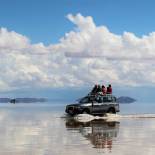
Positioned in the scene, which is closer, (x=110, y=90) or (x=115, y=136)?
(x=115, y=136)

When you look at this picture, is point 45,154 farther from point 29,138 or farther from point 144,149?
point 29,138

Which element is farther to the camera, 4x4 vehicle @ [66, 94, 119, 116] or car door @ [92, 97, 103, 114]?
car door @ [92, 97, 103, 114]

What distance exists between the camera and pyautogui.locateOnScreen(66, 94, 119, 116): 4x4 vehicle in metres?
47.6

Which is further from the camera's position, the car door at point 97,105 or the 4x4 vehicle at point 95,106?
the car door at point 97,105

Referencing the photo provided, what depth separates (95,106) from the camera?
157ft

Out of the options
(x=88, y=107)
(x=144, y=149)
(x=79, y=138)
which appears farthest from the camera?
(x=88, y=107)

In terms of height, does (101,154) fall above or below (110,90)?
below

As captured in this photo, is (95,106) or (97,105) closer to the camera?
(95,106)

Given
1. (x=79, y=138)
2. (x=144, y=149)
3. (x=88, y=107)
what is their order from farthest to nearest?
(x=88, y=107)
(x=79, y=138)
(x=144, y=149)

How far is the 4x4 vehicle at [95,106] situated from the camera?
4759 centimetres

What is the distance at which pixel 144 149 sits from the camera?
2117 centimetres

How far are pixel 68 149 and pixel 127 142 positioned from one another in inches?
154

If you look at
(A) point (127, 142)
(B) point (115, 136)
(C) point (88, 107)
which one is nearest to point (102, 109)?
(C) point (88, 107)

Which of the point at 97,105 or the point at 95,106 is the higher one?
the point at 97,105
